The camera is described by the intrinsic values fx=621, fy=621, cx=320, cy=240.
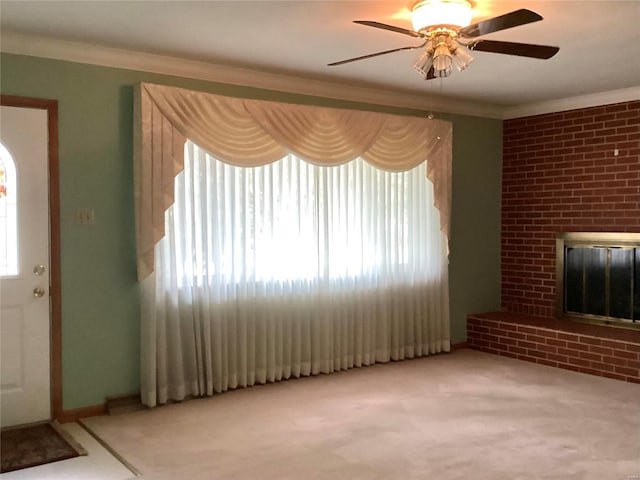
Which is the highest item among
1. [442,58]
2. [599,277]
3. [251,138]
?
[442,58]

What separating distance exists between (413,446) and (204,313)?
5.53ft

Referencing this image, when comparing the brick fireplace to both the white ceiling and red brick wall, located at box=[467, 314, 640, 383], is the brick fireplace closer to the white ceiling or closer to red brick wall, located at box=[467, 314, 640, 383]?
red brick wall, located at box=[467, 314, 640, 383]

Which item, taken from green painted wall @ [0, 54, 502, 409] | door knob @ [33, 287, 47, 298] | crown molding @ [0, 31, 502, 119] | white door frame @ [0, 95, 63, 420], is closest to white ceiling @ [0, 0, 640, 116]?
crown molding @ [0, 31, 502, 119]

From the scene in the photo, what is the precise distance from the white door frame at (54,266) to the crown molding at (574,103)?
4.17 m

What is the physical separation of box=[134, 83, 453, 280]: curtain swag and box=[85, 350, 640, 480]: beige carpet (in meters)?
1.08

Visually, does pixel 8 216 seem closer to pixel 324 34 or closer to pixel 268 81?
pixel 268 81

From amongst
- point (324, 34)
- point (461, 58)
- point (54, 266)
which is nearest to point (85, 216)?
point (54, 266)

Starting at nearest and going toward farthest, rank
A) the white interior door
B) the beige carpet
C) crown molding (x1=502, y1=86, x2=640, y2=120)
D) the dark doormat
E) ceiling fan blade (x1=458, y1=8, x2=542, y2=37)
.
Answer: ceiling fan blade (x1=458, y1=8, x2=542, y2=37), the beige carpet, the dark doormat, the white interior door, crown molding (x1=502, y1=86, x2=640, y2=120)

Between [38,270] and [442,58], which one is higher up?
[442,58]

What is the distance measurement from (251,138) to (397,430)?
2.18 m

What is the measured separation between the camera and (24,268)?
3.71 metres

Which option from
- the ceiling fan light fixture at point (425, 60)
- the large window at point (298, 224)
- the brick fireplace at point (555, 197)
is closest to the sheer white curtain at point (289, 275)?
the large window at point (298, 224)

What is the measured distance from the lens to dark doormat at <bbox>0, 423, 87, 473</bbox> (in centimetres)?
320

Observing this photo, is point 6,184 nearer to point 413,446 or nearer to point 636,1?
point 413,446
